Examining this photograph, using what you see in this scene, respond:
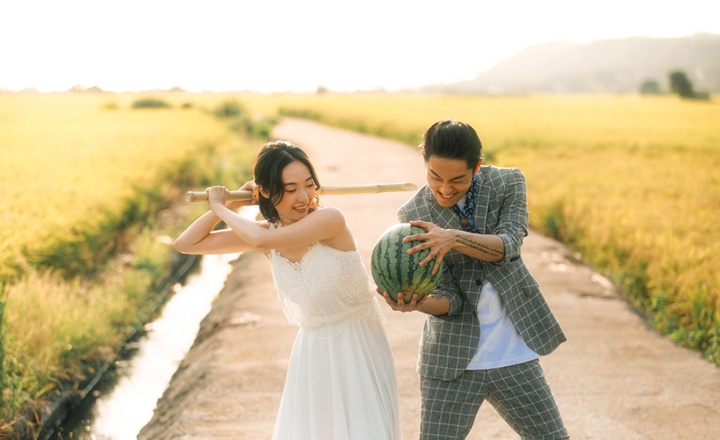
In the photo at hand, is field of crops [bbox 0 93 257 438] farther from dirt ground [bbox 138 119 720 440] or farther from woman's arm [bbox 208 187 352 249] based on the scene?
woman's arm [bbox 208 187 352 249]

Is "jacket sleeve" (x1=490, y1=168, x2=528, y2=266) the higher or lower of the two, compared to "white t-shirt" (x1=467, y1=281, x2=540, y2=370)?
higher

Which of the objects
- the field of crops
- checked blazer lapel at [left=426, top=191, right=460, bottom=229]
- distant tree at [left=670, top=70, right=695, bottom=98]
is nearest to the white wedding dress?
checked blazer lapel at [left=426, top=191, right=460, bottom=229]

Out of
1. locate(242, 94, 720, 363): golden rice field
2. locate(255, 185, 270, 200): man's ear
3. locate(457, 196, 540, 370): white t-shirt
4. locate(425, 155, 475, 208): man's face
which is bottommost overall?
locate(242, 94, 720, 363): golden rice field

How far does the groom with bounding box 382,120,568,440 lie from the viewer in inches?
96.8

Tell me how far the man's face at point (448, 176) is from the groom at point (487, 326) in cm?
1

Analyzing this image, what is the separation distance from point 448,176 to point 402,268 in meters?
0.39

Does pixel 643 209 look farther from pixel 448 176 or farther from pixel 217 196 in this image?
pixel 217 196

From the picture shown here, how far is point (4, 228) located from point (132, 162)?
22.7 feet

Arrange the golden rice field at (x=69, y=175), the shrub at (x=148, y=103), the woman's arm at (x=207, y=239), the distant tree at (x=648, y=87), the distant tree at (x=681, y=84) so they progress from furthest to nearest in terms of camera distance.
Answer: the distant tree at (x=648, y=87) → the distant tree at (x=681, y=84) → the shrub at (x=148, y=103) → the golden rice field at (x=69, y=175) → the woman's arm at (x=207, y=239)

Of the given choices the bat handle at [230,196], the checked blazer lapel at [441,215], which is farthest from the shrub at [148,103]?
the checked blazer lapel at [441,215]

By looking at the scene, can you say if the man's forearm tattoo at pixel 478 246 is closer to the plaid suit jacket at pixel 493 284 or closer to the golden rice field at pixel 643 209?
the plaid suit jacket at pixel 493 284

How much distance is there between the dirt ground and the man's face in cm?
198

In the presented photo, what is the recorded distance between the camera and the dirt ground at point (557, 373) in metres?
3.88

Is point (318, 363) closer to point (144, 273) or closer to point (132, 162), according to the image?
point (144, 273)
